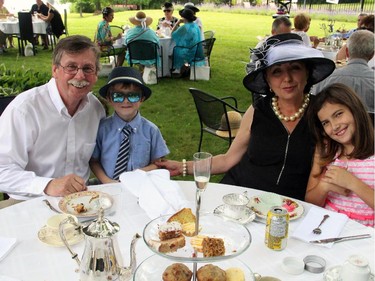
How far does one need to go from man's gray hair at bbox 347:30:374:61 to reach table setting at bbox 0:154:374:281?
275 cm

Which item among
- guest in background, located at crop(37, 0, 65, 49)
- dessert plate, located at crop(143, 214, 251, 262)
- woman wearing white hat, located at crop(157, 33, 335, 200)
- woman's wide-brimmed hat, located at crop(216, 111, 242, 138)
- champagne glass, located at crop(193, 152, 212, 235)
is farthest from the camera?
guest in background, located at crop(37, 0, 65, 49)

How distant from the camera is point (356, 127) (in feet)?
6.84

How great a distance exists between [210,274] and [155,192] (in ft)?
2.38

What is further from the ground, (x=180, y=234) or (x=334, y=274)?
(x=180, y=234)

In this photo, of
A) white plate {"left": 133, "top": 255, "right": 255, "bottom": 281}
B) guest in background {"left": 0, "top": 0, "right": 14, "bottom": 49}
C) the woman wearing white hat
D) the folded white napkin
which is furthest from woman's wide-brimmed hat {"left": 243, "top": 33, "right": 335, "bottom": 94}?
guest in background {"left": 0, "top": 0, "right": 14, "bottom": 49}

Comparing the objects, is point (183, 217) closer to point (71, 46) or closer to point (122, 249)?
point (122, 249)

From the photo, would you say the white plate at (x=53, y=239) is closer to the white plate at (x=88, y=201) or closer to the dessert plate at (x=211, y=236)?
the white plate at (x=88, y=201)

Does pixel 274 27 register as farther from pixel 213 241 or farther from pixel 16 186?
pixel 213 241

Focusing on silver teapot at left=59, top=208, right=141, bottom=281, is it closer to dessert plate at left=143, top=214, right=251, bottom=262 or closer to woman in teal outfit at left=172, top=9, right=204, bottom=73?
dessert plate at left=143, top=214, right=251, bottom=262

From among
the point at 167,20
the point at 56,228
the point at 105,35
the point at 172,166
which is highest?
the point at 167,20

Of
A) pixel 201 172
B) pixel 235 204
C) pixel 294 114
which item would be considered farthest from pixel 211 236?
pixel 294 114

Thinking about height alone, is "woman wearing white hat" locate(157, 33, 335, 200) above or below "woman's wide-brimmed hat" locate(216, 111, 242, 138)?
above

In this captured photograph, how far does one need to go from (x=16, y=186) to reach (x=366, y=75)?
130 inches

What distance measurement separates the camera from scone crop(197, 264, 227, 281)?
3.73 ft
